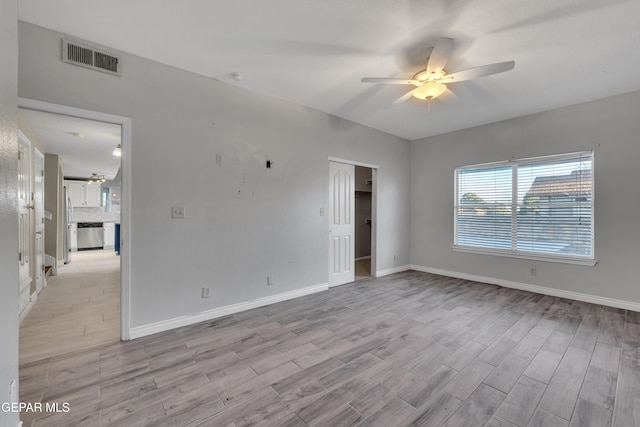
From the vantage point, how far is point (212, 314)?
Result: 313cm

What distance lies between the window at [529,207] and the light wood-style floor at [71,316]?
5.50 meters

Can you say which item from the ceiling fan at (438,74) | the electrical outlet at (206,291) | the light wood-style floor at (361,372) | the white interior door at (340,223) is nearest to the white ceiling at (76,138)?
the electrical outlet at (206,291)

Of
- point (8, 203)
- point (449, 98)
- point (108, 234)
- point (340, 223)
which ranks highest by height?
point (449, 98)

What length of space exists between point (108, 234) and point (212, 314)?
8.61 m

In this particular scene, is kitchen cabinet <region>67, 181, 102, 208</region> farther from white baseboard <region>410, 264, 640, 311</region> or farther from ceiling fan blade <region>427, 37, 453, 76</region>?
ceiling fan blade <region>427, 37, 453, 76</region>

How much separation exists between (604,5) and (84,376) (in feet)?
15.7

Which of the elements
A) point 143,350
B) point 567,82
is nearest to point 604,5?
point 567,82

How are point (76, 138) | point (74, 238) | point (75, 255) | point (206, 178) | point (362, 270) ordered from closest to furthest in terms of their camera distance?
1. point (206, 178)
2. point (76, 138)
3. point (362, 270)
4. point (75, 255)
5. point (74, 238)

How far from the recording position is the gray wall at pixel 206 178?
8.40ft

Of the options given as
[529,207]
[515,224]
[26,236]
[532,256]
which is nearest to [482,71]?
[529,207]

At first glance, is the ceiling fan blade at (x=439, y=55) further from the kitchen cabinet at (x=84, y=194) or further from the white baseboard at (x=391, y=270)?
the kitchen cabinet at (x=84, y=194)

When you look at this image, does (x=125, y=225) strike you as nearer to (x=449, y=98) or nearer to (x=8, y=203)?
(x=8, y=203)

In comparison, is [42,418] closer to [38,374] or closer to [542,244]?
[38,374]

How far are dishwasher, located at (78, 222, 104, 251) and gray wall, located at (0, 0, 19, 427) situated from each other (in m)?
9.54
